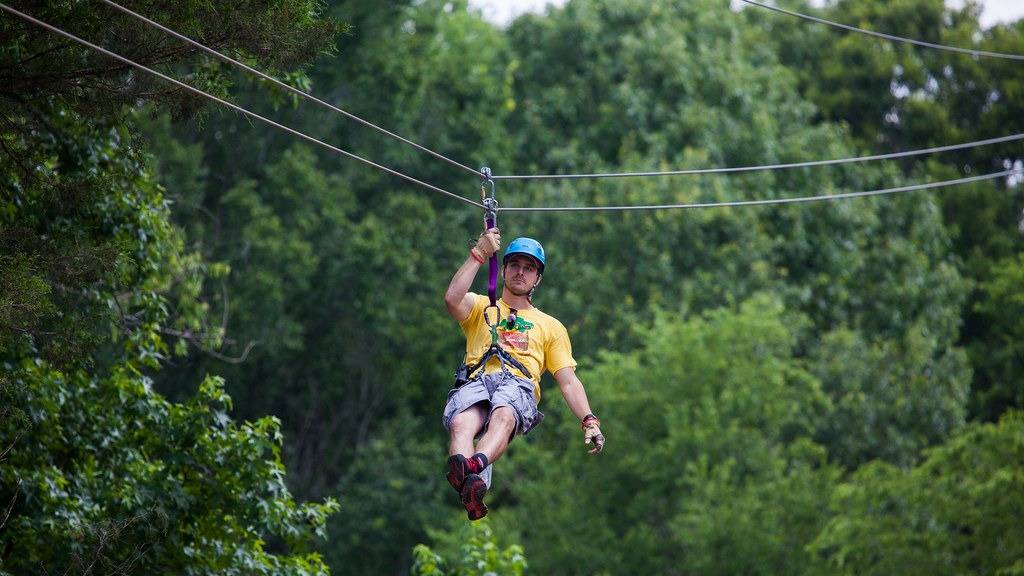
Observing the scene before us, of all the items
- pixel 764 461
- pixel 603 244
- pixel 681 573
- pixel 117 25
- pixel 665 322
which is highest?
pixel 603 244

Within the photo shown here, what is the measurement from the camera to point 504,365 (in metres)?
9.42

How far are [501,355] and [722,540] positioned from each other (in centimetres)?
1586

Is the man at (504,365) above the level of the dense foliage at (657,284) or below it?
below

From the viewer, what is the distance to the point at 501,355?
942 cm

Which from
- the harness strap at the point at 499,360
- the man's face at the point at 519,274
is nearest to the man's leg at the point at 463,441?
the harness strap at the point at 499,360

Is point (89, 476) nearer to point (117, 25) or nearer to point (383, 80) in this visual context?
point (117, 25)

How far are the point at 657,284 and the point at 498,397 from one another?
64.5 feet

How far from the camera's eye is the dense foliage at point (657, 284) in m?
25.3

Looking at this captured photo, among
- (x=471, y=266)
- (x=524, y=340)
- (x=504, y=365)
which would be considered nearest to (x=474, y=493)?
(x=504, y=365)

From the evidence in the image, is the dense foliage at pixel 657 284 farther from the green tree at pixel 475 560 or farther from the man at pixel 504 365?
the man at pixel 504 365

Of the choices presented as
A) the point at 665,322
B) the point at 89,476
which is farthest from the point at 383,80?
the point at 89,476

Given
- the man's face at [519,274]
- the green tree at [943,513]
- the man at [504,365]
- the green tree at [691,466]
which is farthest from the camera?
the green tree at [691,466]

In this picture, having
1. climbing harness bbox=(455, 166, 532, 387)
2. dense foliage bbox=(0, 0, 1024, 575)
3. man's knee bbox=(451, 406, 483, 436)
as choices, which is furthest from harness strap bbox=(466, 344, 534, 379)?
dense foliage bbox=(0, 0, 1024, 575)

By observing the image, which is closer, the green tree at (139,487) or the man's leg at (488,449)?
the man's leg at (488,449)
